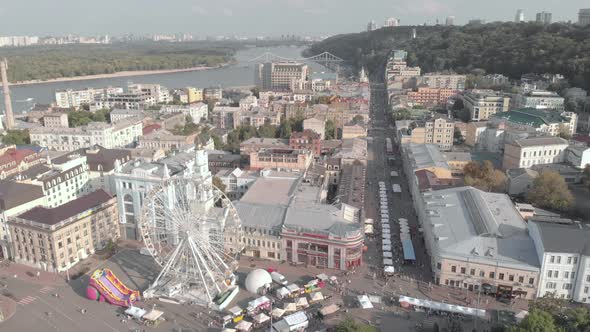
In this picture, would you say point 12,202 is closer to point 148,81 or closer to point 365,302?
point 365,302

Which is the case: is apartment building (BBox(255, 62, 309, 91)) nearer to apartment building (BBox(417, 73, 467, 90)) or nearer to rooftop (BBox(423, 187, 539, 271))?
apartment building (BBox(417, 73, 467, 90))

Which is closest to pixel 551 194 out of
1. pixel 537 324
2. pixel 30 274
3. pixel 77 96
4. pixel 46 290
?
pixel 537 324

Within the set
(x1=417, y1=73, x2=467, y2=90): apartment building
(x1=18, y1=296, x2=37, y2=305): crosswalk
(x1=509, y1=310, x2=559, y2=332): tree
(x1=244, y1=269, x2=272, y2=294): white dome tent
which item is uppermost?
(x1=417, y1=73, x2=467, y2=90): apartment building

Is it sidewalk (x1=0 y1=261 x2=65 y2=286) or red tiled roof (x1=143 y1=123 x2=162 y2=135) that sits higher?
red tiled roof (x1=143 y1=123 x2=162 y2=135)

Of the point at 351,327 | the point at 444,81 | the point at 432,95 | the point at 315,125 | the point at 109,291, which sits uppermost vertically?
the point at 444,81

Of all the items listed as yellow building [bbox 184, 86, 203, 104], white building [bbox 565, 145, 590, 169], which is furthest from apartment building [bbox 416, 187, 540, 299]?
yellow building [bbox 184, 86, 203, 104]

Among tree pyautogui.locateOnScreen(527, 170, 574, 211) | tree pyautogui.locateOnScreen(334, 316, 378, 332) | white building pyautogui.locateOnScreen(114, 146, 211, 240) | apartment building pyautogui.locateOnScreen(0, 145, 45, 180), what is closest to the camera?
tree pyautogui.locateOnScreen(334, 316, 378, 332)
